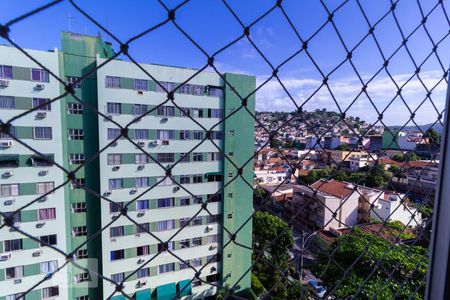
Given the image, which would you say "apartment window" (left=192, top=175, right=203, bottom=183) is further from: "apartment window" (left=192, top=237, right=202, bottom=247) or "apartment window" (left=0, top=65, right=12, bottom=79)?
"apartment window" (left=0, top=65, right=12, bottom=79)

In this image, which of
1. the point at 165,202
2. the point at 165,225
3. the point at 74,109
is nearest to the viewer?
the point at 74,109

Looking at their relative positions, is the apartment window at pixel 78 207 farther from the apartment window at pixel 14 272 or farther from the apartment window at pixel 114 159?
the apartment window at pixel 14 272

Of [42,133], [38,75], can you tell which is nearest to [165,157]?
[42,133]

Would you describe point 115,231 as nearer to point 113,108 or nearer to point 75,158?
point 75,158

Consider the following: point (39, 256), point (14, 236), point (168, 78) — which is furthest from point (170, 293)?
point (168, 78)

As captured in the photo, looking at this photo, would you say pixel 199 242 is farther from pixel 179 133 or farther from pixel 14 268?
pixel 14 268

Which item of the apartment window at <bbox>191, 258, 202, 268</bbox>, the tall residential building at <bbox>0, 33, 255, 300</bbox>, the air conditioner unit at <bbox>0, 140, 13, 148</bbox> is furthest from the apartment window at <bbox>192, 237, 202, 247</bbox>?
the air conditioner unit at <bbox>0, 140, 13, 148</bbox>
